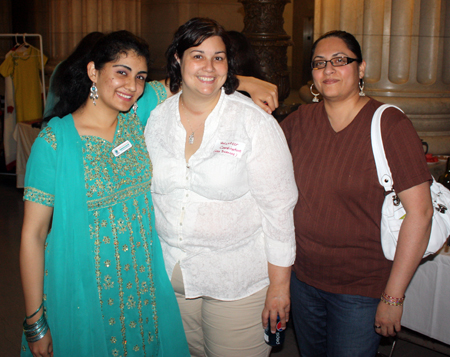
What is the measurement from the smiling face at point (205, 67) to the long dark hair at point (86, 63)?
240mm

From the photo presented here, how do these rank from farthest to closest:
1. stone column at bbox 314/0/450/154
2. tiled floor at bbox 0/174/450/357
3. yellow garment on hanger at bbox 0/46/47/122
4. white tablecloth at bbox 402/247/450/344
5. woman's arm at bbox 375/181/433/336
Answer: yellow garment on hanger at bbox 0/46/47/122 → stone column at bbox 314/0/450/154 → tiled floor at bbox 0/174/450/357 → white tablecloth at bbox 402/247/450/344 → woman's arm at bbox 375/181/433/336

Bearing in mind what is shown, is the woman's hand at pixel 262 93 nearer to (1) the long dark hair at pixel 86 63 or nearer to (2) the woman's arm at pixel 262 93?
(2) the woman's arm at pixel 262 93

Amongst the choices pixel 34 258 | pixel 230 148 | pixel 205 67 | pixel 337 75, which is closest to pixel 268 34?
pixel 337 75

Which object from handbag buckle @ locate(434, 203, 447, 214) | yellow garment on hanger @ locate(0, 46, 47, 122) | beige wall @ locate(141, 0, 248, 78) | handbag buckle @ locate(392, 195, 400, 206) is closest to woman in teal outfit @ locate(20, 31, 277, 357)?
handbag buckle @ locate(392, 195, 400, 206)

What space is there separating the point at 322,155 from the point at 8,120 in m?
6.32

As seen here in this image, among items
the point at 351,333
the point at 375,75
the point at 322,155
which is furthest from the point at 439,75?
the point at 351,333

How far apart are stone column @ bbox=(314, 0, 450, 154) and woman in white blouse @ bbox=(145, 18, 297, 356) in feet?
8.31

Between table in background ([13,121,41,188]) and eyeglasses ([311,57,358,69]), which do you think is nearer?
eyeglasses ([311,57,358,69])

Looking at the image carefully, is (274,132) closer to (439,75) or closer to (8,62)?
(439,75)

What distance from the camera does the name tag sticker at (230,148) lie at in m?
1.59

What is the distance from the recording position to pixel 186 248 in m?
1.69

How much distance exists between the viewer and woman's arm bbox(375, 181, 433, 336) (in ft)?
5.06

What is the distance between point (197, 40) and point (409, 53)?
9.36 ft

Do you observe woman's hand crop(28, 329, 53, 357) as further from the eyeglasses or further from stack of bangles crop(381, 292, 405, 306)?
the eyeglasses
